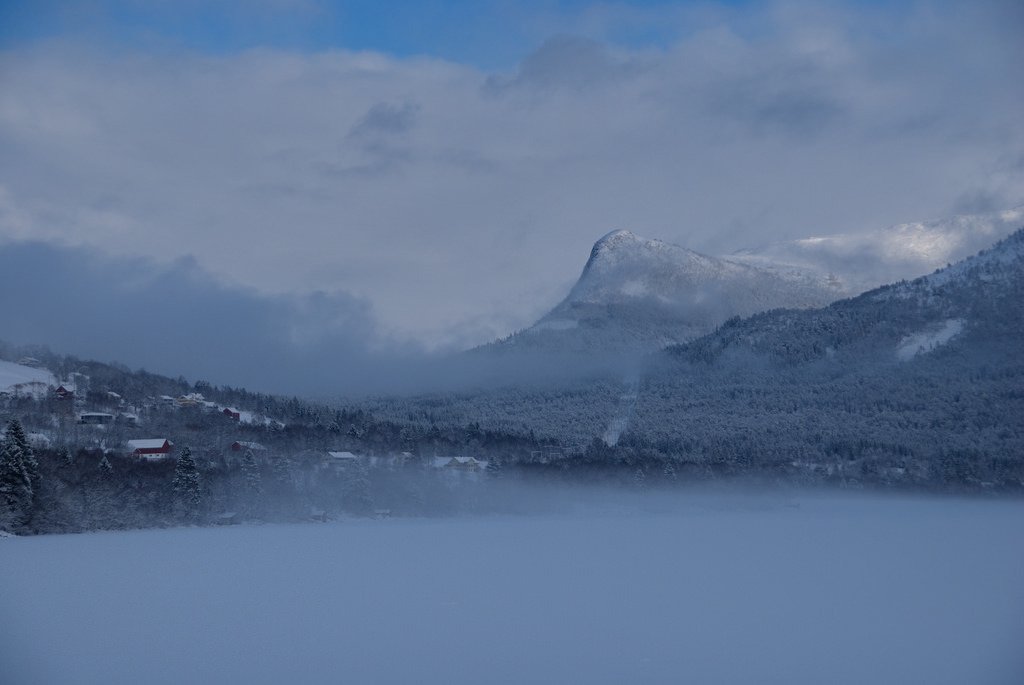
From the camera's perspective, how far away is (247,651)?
94.6 ft

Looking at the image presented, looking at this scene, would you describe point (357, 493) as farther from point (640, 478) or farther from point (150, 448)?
point (640, 478)

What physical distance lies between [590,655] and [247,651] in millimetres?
10135

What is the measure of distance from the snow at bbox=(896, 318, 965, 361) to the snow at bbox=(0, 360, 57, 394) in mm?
122676

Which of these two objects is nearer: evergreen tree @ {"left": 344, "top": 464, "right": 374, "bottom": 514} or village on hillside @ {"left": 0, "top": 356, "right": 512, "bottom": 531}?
village on hillside @ {"left": 0, "top": 356, "right": 512, "bottom": 531}

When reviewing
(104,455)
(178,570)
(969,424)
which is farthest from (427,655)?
(969,424)

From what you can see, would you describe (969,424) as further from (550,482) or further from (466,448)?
(466,448)

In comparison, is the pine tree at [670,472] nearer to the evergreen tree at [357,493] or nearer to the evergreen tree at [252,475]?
the evergreen tree at [357,493]

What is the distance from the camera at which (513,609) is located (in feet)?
119

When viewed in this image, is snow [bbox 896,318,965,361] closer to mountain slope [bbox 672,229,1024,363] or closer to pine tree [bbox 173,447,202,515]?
mountain slope [bbox 672,229,1024,363]

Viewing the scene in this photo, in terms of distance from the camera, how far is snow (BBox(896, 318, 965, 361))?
14988 centimetres

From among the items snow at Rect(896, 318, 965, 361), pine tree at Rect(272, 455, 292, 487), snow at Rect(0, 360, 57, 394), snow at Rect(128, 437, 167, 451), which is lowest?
pine tree at Rect(272, 455, 292, 487)

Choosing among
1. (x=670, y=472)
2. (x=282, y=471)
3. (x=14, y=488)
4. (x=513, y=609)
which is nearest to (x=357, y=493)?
(x=282, y=471)

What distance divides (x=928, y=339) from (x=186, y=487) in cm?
11821

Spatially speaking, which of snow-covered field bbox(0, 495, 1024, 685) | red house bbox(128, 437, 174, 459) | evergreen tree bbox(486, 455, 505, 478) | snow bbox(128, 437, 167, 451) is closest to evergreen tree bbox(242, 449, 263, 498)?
red house bbox(128, 437, 174, 459)
